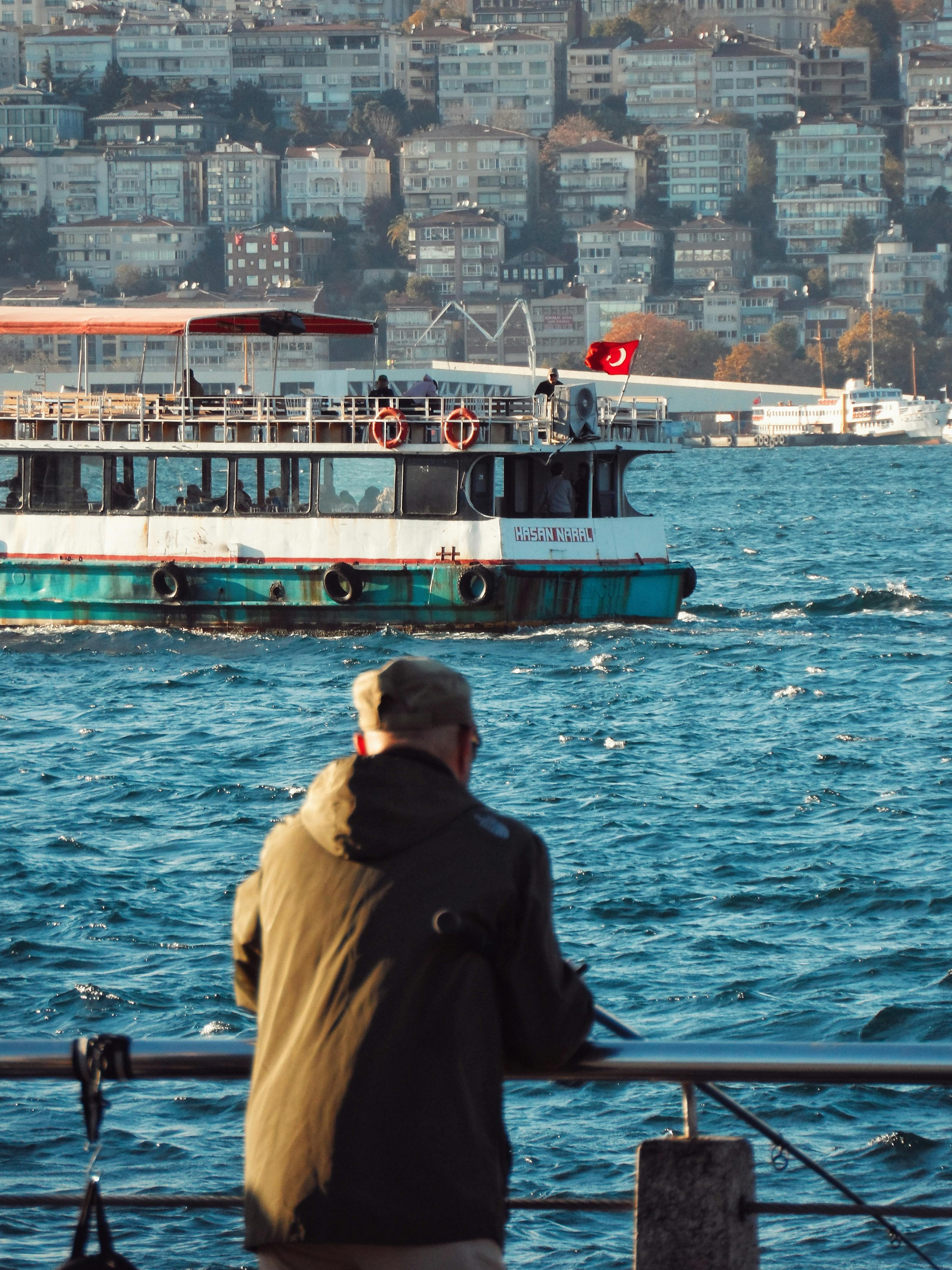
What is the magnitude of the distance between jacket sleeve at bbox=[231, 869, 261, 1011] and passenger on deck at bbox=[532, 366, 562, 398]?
949 inches

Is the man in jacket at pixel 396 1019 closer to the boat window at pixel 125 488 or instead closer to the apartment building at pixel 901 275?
the boat window at pixel 125 488

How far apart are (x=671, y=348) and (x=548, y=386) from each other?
152 metres

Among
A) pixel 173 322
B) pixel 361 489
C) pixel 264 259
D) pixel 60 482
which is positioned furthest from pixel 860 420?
pixel 361 489

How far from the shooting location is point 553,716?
24.9 m

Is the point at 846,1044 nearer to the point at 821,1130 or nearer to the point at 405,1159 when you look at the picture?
the point at 405,1159

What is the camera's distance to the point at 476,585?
27.5 metres

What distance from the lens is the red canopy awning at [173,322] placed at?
98.3ft

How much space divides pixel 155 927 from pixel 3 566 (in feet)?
50.2

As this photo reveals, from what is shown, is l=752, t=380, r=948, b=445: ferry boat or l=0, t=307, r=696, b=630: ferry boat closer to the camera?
l=0, t=307, r=696, b=630: ferry boat

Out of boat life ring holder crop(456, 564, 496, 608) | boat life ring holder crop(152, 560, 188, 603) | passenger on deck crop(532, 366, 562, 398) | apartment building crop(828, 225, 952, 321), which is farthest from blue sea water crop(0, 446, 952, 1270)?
apartment building crop(828, 225, 952, 321)

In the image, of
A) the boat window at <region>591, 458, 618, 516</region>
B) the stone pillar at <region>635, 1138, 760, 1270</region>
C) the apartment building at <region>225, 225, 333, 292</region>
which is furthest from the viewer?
the apartment building at <region>225, 225, 333, 292</region>

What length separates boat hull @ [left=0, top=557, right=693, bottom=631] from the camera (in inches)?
1097

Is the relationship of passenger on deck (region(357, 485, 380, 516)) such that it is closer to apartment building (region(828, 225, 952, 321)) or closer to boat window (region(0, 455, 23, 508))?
boat window (region(0, 455, 23, 508))

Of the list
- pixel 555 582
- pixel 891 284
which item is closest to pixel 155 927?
pixel 555 582
